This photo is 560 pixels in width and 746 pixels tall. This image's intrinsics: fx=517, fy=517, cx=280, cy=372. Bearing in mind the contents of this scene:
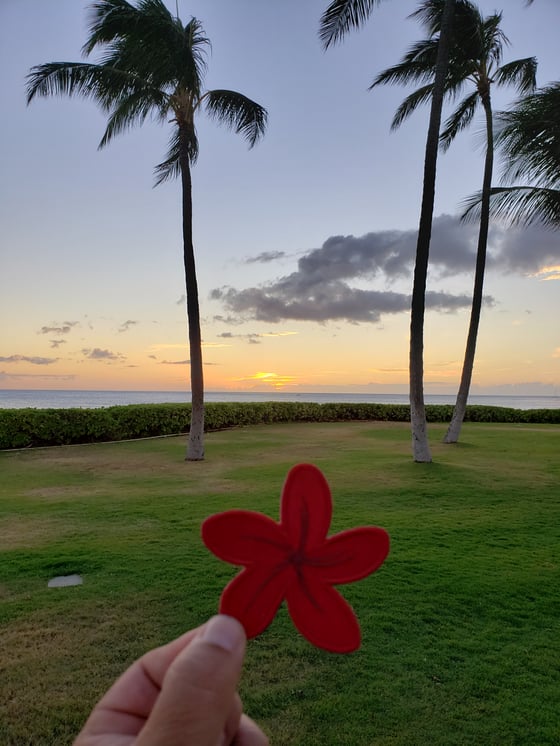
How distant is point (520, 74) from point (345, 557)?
16.5 m

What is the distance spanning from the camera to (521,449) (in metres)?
12.7

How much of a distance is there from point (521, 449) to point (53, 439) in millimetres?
11995

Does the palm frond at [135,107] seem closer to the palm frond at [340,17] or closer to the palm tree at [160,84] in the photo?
the palm tree at [160,84]

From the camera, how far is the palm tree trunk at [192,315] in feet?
35.7

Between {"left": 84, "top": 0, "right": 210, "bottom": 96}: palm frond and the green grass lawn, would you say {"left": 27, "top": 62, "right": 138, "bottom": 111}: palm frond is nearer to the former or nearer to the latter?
{"left": 84, "top": 0, "right": 210, "bottom": 96}: palm frond

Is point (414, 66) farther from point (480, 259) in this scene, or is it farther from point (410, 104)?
point (480, 259)

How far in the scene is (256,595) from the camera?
2.71 feet

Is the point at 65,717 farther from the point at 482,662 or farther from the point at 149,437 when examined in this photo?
the point at 149,437

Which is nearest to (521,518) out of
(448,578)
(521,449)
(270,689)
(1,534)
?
(448,578)

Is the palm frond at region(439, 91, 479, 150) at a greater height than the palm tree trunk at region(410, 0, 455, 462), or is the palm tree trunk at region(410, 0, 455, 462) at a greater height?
the palm frond at region(439, 91, 479, 150)

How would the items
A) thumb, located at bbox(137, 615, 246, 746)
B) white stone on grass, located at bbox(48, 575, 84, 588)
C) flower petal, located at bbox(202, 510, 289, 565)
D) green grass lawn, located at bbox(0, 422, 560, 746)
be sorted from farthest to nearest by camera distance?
white stone on grass, located at bbox(48, 575, 84, 588), green grass lawn, located at bbox(0, 422, 560, 746), flower petal, located at bbox(202, 510, 289, 565), thumb, located at bbox(137, 615, 246, 746)

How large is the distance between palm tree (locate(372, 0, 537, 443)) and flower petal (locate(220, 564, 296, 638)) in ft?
42.3

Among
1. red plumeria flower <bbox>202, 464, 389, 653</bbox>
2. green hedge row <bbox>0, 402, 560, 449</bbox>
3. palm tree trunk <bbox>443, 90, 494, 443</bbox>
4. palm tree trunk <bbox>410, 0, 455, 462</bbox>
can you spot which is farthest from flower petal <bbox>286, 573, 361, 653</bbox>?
green hedge row <bbox>0, 402, 560, 449</bbox>

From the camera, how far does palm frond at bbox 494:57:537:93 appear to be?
13.3 meters
